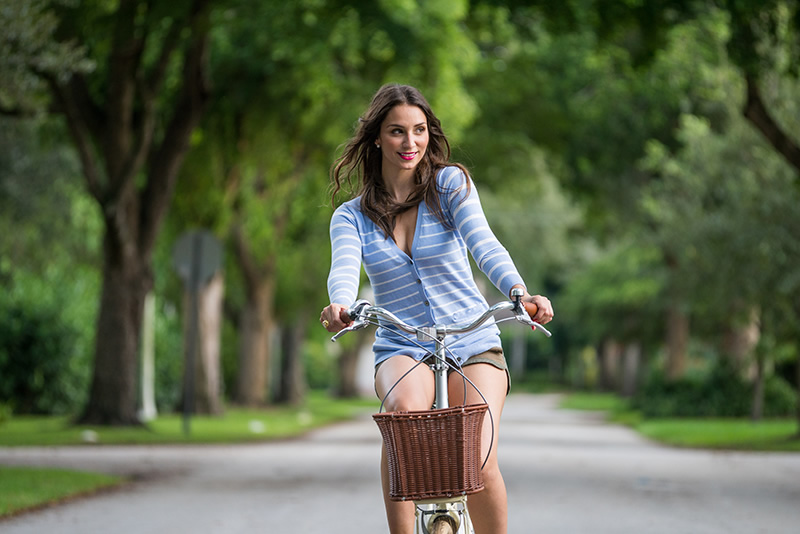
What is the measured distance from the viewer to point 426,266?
4438mm

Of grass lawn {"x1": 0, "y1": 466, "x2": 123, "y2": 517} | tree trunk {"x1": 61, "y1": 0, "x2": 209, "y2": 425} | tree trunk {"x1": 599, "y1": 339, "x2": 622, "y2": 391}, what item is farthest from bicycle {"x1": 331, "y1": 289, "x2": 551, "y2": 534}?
tree trunk {"x1": 599, "y1": 339, "x2": 622, "y2": 391}

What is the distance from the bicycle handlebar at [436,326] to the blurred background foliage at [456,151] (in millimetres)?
9019

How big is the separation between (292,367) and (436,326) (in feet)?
107

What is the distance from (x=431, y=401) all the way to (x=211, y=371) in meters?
20.7

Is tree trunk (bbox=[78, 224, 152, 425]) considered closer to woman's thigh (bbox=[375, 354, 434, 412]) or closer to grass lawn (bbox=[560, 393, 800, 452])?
grass lawn (bbox=[560, 393, 800, 452])

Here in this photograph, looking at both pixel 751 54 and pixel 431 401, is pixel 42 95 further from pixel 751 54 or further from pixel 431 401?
pixel 431 401

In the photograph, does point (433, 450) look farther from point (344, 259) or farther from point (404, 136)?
point (404, 136)

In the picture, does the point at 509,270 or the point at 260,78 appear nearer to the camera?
the point at 509,270

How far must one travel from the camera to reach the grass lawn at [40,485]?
918 cm

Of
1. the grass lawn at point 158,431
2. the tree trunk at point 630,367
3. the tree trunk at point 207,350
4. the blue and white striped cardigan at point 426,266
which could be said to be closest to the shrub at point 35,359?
the grass lawn at point 158,431

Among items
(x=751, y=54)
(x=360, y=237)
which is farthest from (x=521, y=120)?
(x=360, y=237)

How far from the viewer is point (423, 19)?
20.0 meters

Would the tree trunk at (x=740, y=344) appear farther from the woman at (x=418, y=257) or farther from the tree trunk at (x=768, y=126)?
the woman at (x=418, y=257)

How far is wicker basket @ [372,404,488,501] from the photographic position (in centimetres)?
379
